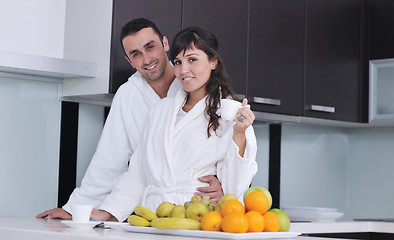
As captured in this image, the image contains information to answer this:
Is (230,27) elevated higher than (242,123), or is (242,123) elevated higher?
(230,27)

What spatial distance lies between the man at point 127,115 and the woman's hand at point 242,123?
1.94 feet

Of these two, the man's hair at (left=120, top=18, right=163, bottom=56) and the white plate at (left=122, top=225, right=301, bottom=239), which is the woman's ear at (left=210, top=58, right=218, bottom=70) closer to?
the man's hair at (left=120, top=18, right=163, bottom=56)

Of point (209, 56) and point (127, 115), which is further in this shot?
point (127, 115)

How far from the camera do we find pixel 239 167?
2146 mm

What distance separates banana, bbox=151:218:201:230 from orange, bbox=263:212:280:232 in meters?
0.16

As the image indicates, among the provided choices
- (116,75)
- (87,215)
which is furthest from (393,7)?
(87,215)

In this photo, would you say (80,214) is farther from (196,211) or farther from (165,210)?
(196,211)

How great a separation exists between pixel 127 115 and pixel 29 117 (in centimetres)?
53

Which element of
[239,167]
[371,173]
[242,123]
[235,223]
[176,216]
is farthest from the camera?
[371,173]

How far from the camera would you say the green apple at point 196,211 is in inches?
63.5

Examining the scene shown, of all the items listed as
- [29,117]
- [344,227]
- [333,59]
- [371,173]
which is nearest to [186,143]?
[29,117]

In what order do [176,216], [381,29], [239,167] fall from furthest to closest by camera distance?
[381,29]
[239,167]
[176,216]

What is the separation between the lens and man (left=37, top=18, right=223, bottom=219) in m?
2.65

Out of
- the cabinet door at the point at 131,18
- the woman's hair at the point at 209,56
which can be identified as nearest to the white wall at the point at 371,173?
the cabinet door at the point at 131,18
